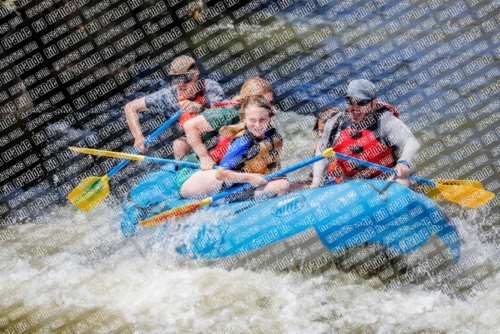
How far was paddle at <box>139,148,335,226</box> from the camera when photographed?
5.00 meters

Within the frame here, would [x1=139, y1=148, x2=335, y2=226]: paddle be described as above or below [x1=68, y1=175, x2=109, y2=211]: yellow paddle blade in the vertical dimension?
below

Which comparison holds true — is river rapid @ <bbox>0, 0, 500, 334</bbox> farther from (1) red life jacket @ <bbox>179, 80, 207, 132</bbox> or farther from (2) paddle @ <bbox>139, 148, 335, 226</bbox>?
(1) red life jacket @ <bbox>179, 80, 207, 132</bbox>

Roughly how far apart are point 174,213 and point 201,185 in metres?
0.33

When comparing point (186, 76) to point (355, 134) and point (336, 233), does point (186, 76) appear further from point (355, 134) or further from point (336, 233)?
point (336, 233)

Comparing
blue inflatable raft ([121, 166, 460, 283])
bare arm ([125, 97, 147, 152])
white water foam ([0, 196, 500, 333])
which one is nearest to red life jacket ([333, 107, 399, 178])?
blue inflatable raft ([121, 166, 460, 283])

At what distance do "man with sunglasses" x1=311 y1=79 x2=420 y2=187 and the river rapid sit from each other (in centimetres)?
102

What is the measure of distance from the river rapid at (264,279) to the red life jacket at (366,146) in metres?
0.94

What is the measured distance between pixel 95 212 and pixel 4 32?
3412 mm

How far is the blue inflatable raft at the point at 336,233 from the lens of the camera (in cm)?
474

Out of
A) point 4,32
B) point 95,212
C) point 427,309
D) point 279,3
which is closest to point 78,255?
point 95,212

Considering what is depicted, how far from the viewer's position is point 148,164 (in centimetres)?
773

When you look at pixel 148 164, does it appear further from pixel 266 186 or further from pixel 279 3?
pixel 279 3

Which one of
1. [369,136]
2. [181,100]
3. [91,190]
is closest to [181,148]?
[181,100]

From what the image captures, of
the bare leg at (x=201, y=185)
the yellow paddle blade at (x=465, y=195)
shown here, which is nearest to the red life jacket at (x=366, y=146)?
the yellow paddle blade at (x=465, y=195)
